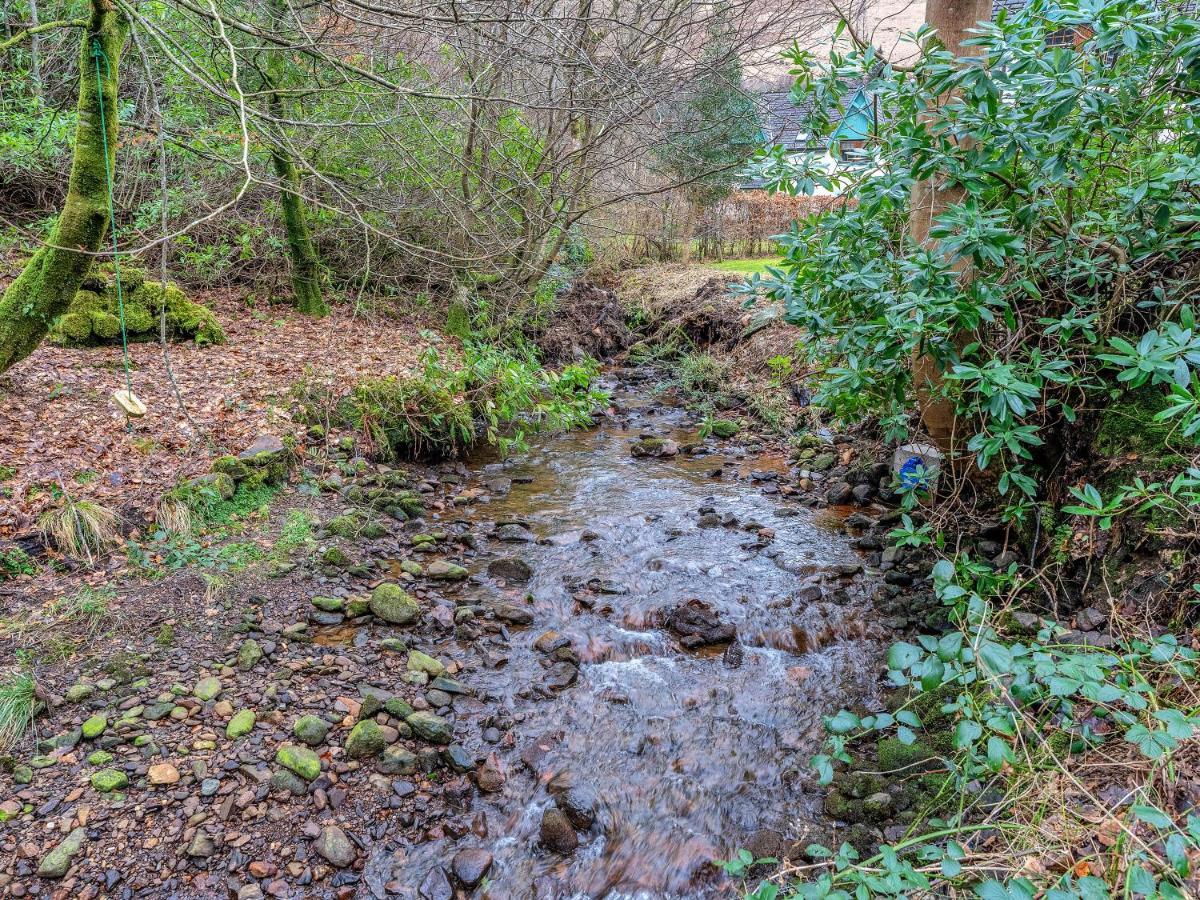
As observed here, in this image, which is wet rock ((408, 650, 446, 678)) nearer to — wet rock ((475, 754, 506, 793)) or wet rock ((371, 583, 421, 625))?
wet rock ((371, 583, 421, 625))

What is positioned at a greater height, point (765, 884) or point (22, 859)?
point (765, 884)

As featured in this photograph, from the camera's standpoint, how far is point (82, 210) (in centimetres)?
347

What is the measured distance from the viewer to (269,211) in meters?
8.22

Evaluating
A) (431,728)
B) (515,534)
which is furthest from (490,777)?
(515,534)

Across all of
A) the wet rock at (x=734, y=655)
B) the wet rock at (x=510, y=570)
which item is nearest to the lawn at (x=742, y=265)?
the wet rock at (x=510, y=570)

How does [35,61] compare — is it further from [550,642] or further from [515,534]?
[550,642]

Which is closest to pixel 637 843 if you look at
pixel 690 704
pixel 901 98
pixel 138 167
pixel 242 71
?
pixel 690 704

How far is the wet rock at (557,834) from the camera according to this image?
2.68 m

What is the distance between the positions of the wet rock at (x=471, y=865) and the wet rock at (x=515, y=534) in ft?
8.64

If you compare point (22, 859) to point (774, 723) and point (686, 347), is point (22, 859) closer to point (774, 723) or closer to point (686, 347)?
point (774, 723)

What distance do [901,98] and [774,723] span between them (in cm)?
312

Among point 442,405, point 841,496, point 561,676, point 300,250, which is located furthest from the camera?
point 300,250

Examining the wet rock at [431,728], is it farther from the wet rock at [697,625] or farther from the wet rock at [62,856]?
the wet rock at [697,625]

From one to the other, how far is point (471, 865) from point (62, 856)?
1.35 meters
